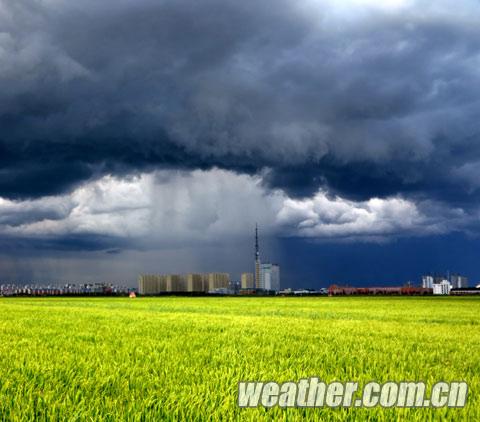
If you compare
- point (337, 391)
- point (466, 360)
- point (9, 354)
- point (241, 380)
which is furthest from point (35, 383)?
point (466, 360)

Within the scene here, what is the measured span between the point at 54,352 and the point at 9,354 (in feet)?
2.94

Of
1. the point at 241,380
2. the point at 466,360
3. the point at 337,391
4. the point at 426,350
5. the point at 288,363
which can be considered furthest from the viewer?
the point at 426,350

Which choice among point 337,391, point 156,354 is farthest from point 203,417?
point 156,354

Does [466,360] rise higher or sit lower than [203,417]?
lower

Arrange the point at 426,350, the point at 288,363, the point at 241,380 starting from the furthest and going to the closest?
1. the point at 426,350
2. the point at 288,363
3. the point at 241,380

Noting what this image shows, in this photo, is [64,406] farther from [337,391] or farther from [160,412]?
[337,391]

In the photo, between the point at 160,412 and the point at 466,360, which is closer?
the point at 160,412

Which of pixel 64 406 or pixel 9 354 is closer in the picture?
pixel 64 406

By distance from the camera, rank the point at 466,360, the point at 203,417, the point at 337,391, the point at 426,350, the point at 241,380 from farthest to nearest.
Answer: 1. the point at 426,350
2. the point at 466,360
3. the point at 241,380
4. the point at 337,391
5. the point at 203,417

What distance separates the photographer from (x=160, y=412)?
552 cm

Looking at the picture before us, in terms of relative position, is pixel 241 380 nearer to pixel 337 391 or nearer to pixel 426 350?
pixel 337 391

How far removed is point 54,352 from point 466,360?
349 inches

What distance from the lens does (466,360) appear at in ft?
33.8

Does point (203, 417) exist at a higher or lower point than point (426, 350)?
higher
